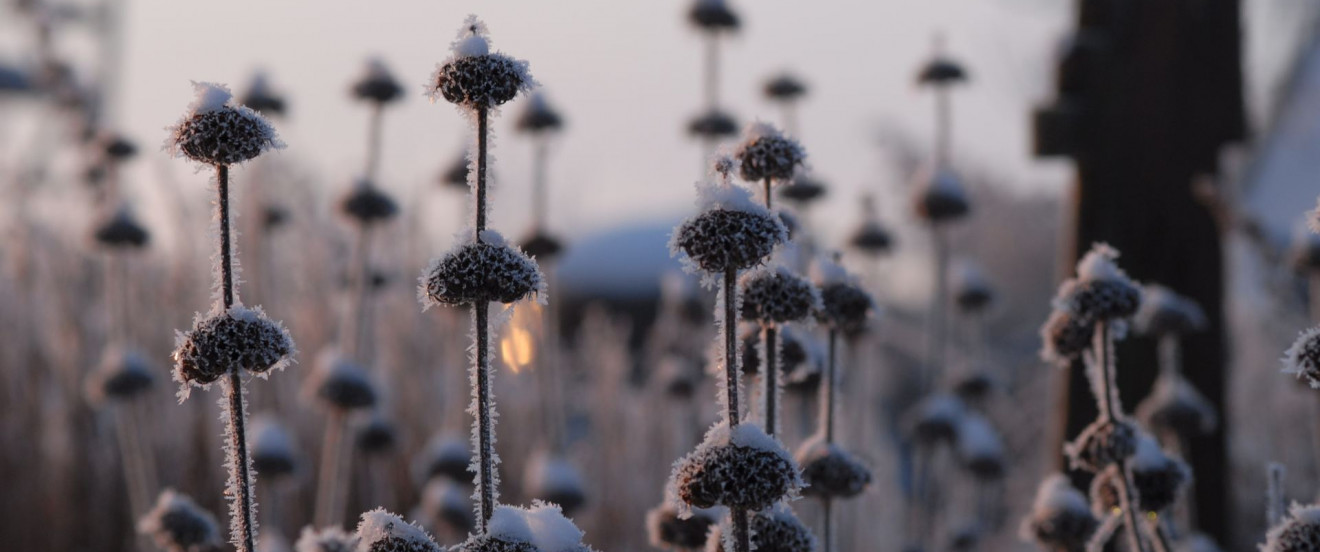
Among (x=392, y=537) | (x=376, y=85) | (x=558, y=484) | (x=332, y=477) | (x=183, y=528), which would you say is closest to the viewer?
(x=392, y=537)

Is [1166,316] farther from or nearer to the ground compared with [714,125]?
nearer to the ground

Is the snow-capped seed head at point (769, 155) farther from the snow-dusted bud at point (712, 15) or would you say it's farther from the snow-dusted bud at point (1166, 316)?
the snow-dusted bud at point (712, 15)

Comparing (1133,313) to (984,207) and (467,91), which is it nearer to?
(467,91)

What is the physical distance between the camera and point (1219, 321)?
13.0ft

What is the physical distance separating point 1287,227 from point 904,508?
2.23 m

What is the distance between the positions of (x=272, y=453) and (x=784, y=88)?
1479mm

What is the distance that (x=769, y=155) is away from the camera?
127 cm

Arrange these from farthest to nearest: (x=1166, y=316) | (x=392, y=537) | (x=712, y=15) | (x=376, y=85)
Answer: (x=712, y=15)
(x=376, y=85)
(x=1166, y=316)
(x=392, y=537)

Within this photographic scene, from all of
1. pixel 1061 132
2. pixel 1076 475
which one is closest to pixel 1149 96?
pixel 1061 132

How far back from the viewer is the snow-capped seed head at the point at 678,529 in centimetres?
146

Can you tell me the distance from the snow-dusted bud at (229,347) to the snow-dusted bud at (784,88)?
89.4 inches

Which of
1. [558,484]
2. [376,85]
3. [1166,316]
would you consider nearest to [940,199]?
[1166,316]

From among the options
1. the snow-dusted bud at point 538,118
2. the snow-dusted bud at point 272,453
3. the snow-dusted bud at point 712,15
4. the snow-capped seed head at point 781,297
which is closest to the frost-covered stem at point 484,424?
the snow-capped seed head at point 781,297

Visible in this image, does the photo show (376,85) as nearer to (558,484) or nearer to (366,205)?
(366,205)
